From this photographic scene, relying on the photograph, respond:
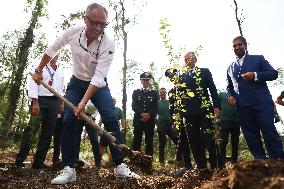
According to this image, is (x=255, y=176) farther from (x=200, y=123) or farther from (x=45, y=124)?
(x=45, y=124)

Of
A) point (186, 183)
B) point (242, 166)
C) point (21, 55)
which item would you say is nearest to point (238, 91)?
point (186, 183)

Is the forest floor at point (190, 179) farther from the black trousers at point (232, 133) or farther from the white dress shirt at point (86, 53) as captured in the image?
the black trousers at point (232, 133)

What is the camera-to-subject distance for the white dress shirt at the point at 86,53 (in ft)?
14.1

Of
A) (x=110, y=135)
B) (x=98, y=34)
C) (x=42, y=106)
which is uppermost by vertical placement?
(x=98, y=34)

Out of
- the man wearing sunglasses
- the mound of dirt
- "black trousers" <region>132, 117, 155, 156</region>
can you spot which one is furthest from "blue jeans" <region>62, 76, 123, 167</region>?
"black trousers" <region>132, 117, 155, 156</region>

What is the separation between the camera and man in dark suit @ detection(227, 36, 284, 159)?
4.66 metres

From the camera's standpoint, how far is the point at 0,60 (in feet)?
81.0

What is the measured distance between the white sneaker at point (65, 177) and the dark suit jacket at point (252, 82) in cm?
278

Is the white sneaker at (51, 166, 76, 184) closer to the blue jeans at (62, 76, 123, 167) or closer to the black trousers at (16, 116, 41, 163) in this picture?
the blue jeans at (62, 76, 123, 167)

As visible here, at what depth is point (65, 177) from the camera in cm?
402

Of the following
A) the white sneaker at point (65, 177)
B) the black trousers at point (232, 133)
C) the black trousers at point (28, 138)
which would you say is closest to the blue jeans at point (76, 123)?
the white sneaker at point (65, 177)

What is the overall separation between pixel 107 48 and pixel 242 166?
2.70 metres

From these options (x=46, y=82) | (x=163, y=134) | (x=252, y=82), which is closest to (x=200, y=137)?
(x=252, y=82)

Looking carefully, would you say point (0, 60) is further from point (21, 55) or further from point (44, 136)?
point (44, 136)
